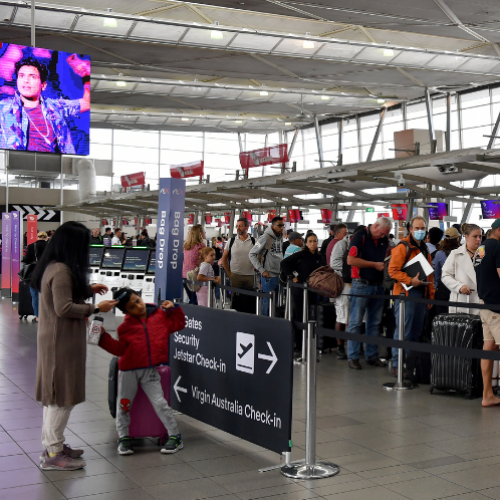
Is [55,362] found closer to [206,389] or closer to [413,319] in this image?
[206,389]

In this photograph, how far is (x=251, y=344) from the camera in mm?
4875

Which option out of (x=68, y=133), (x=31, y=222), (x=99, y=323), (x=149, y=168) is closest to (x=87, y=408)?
(x=99, y=323)

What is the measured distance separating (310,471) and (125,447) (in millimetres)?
1362

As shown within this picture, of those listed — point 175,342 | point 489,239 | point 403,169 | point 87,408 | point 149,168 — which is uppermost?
point 149,168

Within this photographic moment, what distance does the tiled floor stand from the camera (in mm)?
4187

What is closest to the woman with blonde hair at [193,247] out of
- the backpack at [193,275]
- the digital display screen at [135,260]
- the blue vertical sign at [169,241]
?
the backpack at [193,275]

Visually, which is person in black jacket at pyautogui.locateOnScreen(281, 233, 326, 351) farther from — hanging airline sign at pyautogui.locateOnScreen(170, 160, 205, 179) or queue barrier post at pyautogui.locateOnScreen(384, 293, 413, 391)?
hanging airline sign at pyautogui.locateOnScreen(170, 160, 205, 179)

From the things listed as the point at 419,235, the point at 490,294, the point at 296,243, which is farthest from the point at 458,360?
the point at 296,243

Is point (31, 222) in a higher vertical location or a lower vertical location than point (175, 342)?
higher

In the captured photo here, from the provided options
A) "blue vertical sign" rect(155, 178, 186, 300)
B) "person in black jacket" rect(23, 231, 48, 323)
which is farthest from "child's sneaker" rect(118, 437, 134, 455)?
"person in black jacket" rect(23, 231, 48, 323)

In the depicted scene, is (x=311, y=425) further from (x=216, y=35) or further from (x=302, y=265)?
(x=216, y=35)

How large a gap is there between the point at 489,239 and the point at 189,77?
1982 cm

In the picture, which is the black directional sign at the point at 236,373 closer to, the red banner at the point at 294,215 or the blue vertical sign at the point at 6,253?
the red banner at the point at 294,215

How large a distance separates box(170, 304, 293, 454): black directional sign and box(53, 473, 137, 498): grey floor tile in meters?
0.96
